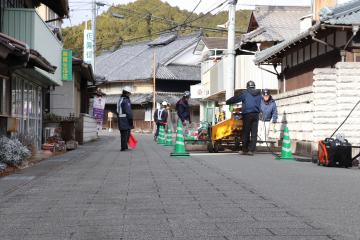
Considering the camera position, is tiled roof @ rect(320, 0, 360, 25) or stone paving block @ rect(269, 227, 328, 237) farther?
tiled roof @ rect(320, 0, 360, 25)

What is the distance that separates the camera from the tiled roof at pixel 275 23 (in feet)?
97.9

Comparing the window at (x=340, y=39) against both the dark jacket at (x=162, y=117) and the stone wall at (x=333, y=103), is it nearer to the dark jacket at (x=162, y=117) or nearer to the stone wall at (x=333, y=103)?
the stone wall at (x=333, y=103)

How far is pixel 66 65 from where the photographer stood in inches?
802

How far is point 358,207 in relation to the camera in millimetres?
7004

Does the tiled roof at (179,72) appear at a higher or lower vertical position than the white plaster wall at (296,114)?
higher

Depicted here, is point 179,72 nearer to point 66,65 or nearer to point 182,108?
point 182,108

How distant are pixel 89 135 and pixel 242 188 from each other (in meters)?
20.2

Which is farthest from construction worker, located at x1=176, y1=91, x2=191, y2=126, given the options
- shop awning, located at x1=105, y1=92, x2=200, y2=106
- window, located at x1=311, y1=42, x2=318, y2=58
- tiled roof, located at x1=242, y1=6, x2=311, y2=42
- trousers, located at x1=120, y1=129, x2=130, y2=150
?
shop awning, located at x1=105, y1=92, x2=200, y2=106

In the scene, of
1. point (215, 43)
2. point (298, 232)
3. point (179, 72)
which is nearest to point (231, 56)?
point (298, 232)

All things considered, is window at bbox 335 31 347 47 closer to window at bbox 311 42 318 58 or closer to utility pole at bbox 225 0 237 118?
window at bbox 311 42 318 58

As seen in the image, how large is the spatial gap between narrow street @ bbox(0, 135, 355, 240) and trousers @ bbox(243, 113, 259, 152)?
426 centimetres

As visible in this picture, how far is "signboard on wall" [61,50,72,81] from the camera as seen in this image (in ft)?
66.0

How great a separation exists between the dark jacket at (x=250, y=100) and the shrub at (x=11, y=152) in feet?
21.3

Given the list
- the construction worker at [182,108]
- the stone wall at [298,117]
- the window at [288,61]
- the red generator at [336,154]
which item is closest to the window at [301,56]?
the window at [288,61]
